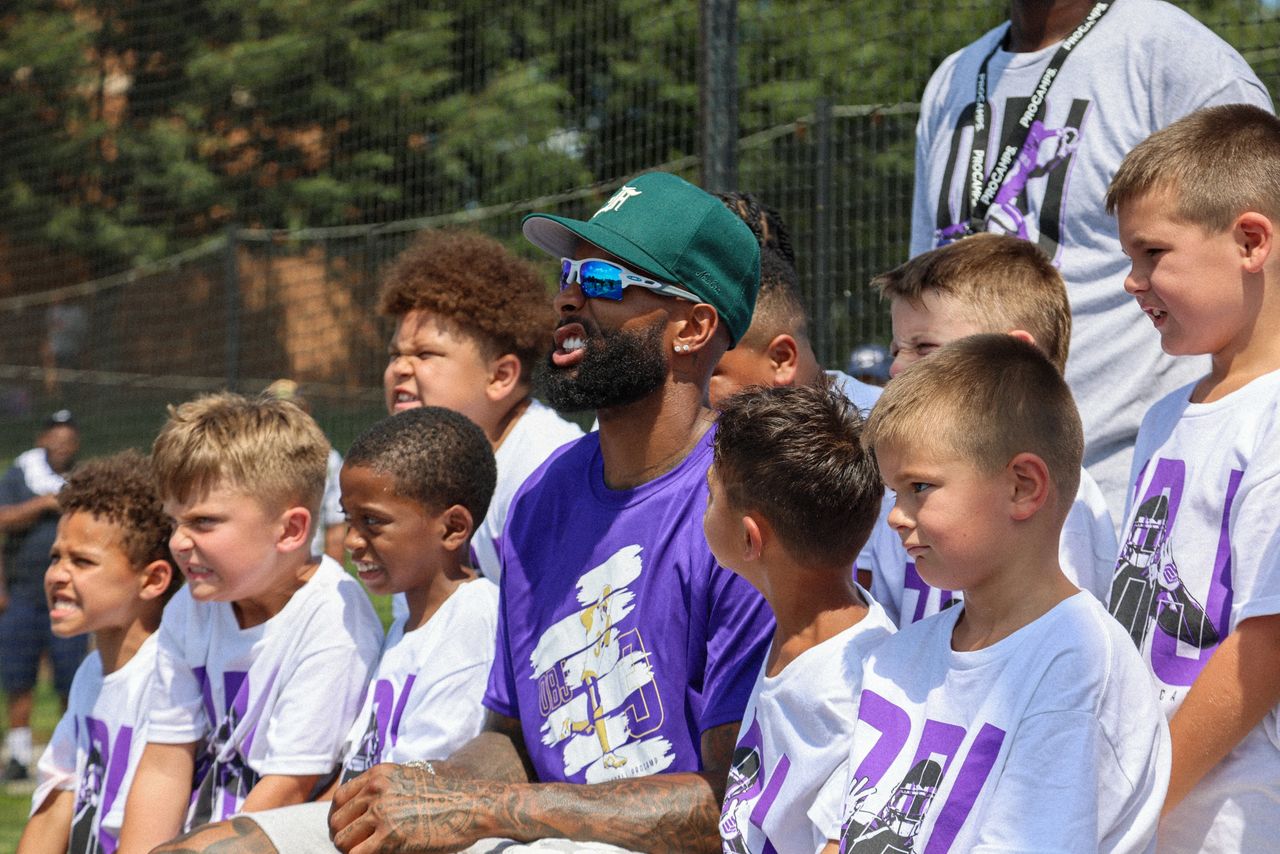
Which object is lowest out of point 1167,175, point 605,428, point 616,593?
point 616,593

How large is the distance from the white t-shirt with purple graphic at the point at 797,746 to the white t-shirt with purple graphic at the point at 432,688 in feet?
3.03

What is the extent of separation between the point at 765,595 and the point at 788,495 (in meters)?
0.19

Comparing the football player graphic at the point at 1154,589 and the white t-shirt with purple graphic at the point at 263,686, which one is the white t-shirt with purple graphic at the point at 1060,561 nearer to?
the football player graphic at the point at 1154,589

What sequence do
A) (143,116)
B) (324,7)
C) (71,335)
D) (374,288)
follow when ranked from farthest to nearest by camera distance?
(143,116), (324,7), (71,335), (374,288)

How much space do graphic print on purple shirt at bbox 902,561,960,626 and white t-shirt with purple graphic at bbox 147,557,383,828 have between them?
4.51 feet

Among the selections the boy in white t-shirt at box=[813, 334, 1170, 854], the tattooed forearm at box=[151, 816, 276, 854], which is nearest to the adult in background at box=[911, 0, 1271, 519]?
the boy in white t-shirt at box=[813, 334, 1170, 854]

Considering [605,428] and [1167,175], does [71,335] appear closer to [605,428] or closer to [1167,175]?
[605,428]

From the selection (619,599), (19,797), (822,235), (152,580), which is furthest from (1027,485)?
(19,797)

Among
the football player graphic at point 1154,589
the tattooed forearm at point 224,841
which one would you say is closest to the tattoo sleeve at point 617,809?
the tattooed forearm at point 224,841

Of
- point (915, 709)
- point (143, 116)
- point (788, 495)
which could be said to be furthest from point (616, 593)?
point (143, 116)

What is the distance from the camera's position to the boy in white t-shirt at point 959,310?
9.32 ft

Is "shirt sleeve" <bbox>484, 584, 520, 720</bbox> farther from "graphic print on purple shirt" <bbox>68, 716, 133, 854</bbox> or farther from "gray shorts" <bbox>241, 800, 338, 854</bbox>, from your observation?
"graphic print on purple shirt" <bbox>68, 716, 133, 854</bbox>

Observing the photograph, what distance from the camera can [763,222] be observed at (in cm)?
383

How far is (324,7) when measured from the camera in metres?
14.9
